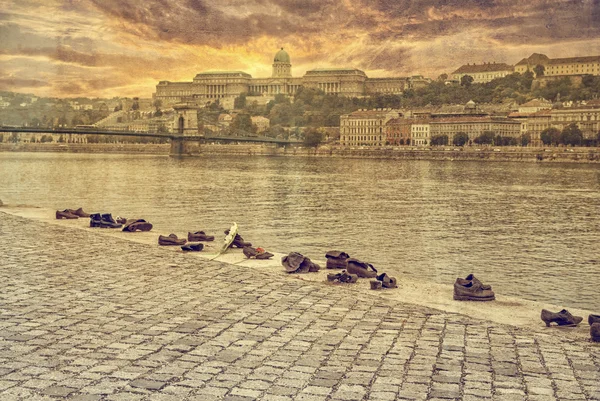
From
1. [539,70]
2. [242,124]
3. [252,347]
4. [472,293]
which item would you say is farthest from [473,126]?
[252,347]

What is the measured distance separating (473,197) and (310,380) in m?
12.8

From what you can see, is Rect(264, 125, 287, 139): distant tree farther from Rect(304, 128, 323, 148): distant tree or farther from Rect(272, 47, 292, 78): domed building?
Rect(272, 47, 292, 78): domed building

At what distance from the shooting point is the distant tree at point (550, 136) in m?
32.0

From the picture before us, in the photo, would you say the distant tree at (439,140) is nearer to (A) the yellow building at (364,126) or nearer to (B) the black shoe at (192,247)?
(A) the yellow building at (364,126)

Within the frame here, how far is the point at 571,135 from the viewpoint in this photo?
31.5 metres

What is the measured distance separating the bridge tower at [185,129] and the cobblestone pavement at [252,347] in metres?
33.9

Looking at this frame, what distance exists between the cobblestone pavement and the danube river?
6.34 feet

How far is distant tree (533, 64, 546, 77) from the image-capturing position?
26.9m

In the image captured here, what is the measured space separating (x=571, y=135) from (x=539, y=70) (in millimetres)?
4758

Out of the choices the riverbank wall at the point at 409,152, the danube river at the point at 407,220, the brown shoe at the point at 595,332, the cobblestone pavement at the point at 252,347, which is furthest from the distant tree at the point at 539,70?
the brown shoe at the point at 595,332

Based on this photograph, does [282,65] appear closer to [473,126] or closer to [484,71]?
[484,71]

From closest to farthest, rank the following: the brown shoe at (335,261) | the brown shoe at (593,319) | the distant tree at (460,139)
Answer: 1. the brown shoe at (593,319)
2. the brown shoe at (335,261)
3. the distant tree at (460,139)

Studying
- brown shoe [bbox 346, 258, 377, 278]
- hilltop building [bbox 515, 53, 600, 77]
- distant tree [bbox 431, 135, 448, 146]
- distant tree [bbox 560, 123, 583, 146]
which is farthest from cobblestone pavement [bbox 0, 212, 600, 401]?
distant tree [bbox 431, 135, 448, 146]

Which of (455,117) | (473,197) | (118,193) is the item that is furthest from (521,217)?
(455,117)
